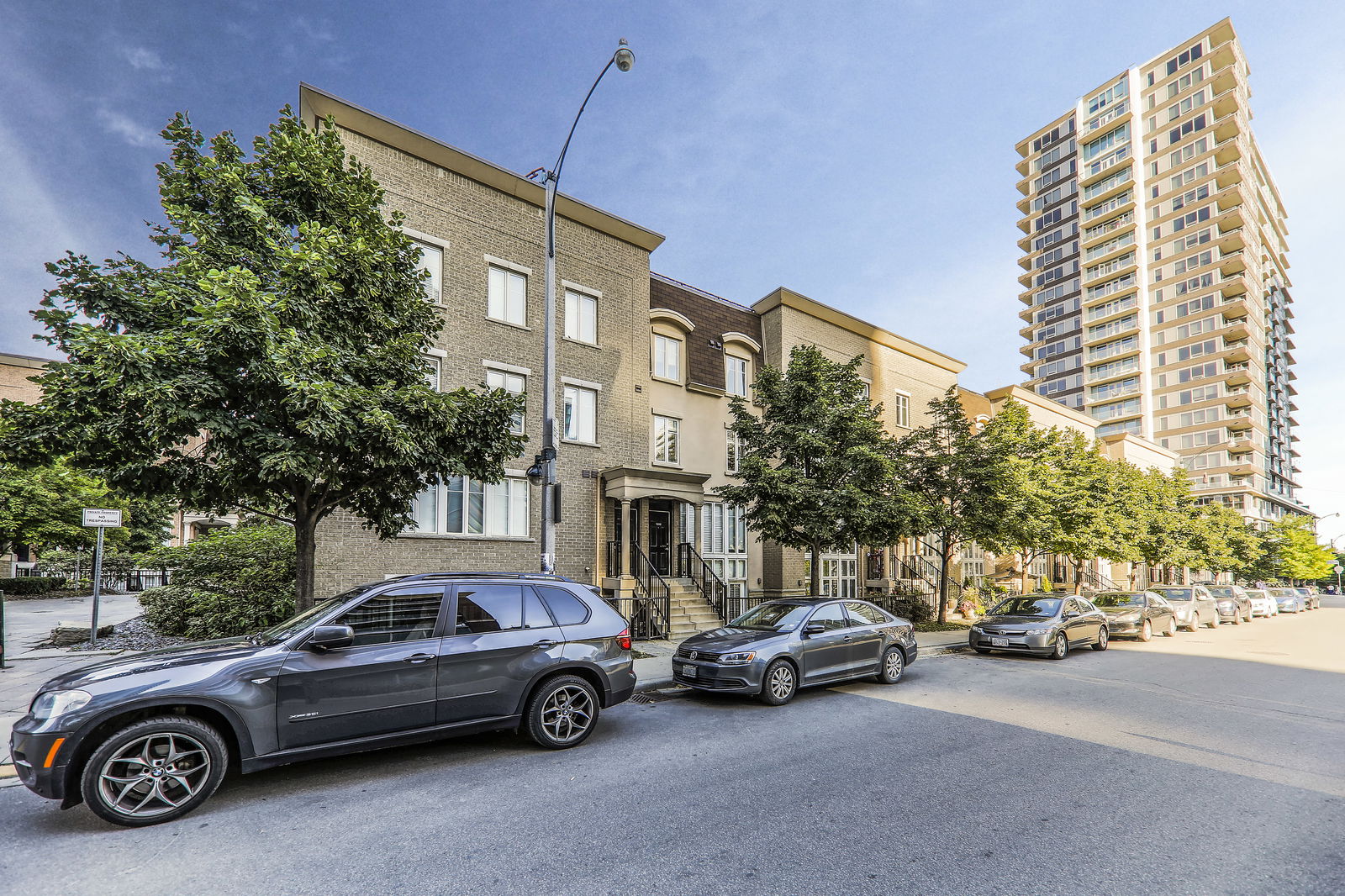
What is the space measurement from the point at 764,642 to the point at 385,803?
543 centimetres

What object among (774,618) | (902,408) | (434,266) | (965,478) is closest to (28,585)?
(434,266)

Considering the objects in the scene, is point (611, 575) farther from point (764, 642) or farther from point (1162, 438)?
point (1162, 438)

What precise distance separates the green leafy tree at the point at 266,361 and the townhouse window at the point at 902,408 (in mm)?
19434

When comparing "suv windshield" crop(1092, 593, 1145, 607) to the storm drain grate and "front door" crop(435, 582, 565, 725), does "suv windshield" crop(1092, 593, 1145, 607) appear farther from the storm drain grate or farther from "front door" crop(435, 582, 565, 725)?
"front door" crop(435, 582, 565, 725)

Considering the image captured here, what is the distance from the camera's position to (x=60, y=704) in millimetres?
4668

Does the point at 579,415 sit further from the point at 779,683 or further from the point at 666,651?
the point at 779,683

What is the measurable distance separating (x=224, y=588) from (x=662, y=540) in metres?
10.3

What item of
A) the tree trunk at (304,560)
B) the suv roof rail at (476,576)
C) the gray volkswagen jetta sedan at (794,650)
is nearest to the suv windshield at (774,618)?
the gray volkswagen jetta sedan at (794,650)

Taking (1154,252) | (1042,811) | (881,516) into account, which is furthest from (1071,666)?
(1154,252)

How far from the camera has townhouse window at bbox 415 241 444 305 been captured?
15.0m

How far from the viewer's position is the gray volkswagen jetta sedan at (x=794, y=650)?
29.6 feet

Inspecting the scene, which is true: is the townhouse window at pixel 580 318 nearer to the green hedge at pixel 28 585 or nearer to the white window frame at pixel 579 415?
the white window frame at pixel 579 415

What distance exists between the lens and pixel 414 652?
6012mm

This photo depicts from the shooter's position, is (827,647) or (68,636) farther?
(68,636)
